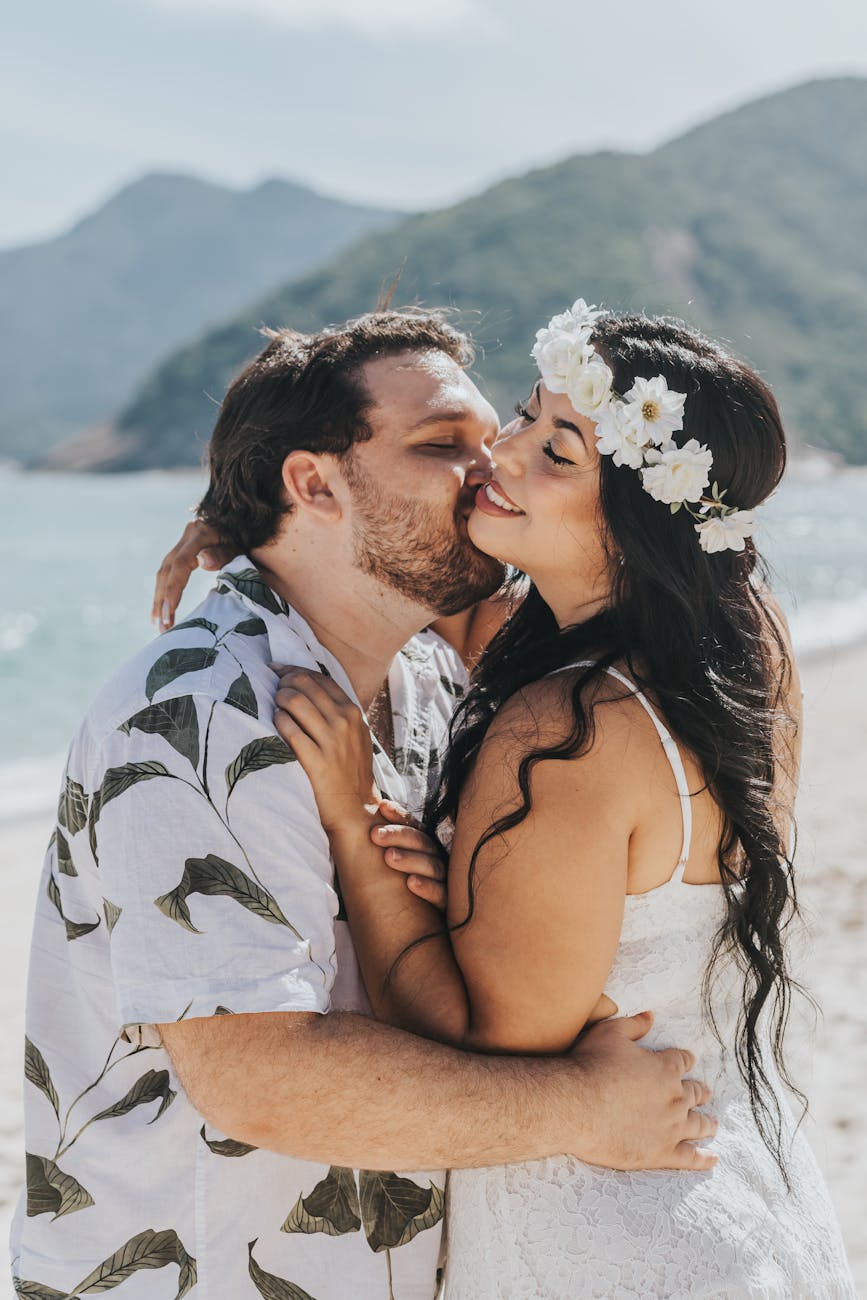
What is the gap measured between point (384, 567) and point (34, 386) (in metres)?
176

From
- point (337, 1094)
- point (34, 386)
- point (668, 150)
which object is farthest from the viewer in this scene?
point (34, 386)

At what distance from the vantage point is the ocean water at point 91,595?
47.5ft

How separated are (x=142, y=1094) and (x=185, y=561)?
1473 mm

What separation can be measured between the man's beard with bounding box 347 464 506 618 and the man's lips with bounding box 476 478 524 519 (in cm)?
15

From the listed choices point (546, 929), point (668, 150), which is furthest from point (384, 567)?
point (668, 150)

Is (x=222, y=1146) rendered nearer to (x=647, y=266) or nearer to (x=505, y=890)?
(x=505, y=890)

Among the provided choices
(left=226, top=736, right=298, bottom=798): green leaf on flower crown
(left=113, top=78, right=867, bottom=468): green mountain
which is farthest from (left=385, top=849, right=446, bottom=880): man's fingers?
(left=113, top=78, right=867, bottom=468): green mountain

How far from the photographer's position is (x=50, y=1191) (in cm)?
218

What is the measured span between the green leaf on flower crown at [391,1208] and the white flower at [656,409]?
1.48m

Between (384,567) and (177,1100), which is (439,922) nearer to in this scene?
(177,1100)

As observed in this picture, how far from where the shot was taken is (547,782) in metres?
2.20

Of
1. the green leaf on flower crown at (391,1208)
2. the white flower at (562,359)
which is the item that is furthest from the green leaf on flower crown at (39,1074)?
the white flower at (562,359)

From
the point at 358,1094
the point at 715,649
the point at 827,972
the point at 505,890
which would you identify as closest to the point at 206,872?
the point at 358,1094

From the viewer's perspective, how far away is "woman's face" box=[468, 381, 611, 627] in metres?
2.56
